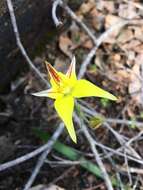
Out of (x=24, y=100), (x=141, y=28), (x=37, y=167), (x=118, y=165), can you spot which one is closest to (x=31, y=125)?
(x=24, y=100)

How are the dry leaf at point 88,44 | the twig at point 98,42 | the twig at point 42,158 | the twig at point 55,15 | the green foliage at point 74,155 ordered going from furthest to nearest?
the dry leaf at point 88,44 → the twig at point 98,42 → the green foliage at point 74,155 → the twig at point 42,158 → the twig at point 55,15

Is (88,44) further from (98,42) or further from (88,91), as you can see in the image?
(88,91)

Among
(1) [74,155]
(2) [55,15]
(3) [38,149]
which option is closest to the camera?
(2) [55,15]

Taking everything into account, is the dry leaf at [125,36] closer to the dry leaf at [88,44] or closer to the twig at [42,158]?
the dry leaf at [88,44]

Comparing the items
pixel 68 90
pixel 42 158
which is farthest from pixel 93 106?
pixel 68 90

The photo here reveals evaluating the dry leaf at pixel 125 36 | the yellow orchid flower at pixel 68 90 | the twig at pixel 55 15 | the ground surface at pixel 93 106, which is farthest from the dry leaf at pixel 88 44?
the yellow orchid flower at pixel 68 90

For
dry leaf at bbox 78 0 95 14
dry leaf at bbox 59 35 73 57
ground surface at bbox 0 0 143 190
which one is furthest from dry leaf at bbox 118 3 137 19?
dry leaf at bbox 59 35 73 57
